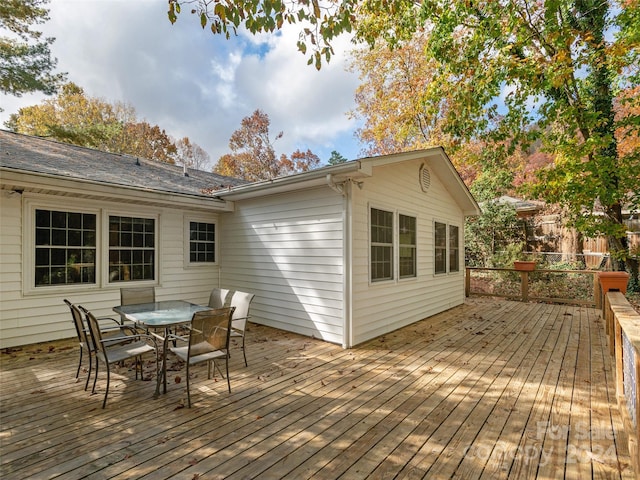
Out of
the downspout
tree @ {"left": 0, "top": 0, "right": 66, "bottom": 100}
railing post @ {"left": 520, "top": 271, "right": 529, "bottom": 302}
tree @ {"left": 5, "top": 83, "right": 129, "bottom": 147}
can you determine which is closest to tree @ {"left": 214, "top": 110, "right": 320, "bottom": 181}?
tree @ {"left": 5, "top": 83, "right": 129, "bottom": 147}

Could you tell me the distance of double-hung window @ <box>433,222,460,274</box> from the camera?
8.07m

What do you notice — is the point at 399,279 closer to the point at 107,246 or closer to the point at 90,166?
the point at 107,246

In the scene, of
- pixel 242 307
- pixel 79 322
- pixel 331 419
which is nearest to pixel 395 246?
pixel 242 307

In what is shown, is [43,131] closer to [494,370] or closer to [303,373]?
[303,373]

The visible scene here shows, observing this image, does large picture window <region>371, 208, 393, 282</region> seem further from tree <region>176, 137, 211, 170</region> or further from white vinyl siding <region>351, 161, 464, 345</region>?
tree <region>176, 137, 211, 170</region>

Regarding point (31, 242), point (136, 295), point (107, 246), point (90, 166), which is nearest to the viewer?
point (136, 295)

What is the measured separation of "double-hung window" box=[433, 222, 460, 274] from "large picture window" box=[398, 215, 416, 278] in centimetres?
123

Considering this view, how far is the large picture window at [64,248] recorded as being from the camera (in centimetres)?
523

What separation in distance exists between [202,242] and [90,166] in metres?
2.57

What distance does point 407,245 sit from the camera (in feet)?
22.1

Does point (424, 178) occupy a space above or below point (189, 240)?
above

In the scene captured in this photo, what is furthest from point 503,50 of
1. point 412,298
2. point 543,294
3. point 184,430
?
point 184,430

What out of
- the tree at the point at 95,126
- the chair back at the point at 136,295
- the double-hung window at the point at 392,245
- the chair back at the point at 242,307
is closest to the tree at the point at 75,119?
the tree at the point at 95,126

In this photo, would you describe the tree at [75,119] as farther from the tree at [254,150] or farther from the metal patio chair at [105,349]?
the metal patio chair at [105,349]
